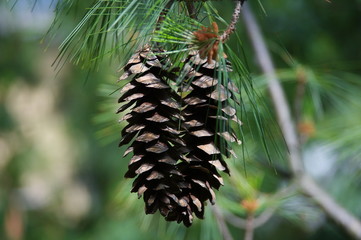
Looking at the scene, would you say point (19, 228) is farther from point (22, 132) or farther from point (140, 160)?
point (140, 160)

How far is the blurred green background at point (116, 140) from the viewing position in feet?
4.61

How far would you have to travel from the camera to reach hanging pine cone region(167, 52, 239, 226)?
62cm

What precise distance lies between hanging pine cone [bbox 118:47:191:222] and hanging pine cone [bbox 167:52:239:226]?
0.01 meters

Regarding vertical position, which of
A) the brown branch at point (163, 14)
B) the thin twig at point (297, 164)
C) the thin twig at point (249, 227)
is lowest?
the thin twig at point (249, 227)

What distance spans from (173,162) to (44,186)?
3647 millimetres

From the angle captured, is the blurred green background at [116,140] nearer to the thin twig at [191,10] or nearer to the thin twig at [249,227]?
the thin twig at [249,227]

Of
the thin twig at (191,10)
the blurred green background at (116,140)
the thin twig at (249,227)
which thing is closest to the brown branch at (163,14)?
the thin twig at (191,10)

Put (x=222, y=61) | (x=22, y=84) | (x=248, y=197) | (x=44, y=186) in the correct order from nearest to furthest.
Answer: (x=222, y=61), (x=248, y=197), (x=22, y=84), (x=44, y=186)

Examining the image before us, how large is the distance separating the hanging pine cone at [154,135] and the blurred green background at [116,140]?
0.21 metres

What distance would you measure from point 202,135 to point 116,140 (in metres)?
2.09

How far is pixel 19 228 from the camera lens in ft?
10.1

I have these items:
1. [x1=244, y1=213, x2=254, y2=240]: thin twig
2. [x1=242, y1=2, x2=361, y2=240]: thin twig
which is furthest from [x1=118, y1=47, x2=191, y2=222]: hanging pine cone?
[x1=242, y1=2, x2=361, y2=240]: thin twig

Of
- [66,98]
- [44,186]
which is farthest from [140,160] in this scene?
[44,186]

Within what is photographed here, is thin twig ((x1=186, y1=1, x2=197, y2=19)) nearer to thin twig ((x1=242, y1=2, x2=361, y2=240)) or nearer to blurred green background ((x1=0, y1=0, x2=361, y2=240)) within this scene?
blurred green background ((x1=0, y1=0, x2=361, y2=240))
